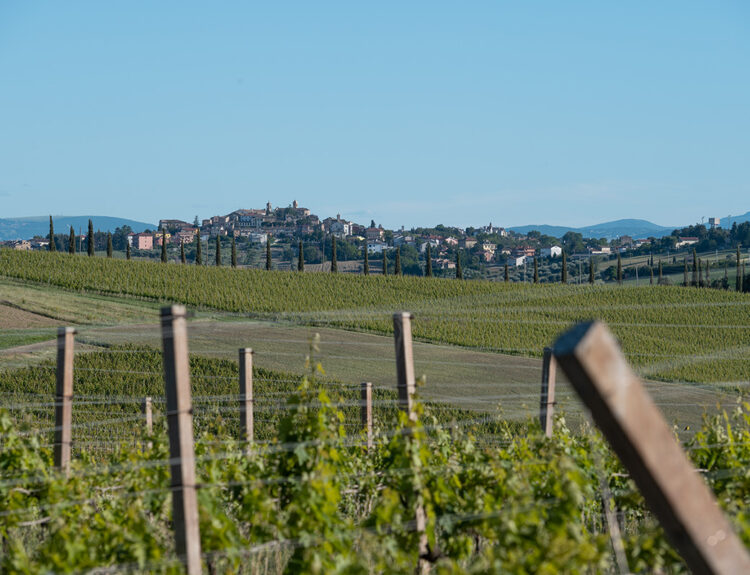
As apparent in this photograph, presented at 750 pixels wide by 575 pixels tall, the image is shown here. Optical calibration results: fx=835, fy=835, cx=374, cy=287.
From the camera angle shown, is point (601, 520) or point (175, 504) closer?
point (175, 504)

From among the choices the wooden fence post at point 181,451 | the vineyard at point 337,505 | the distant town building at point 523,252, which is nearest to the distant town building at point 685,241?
the distant town building at point 523,252

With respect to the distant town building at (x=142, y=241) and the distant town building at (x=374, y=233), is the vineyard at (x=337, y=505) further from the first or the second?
the distant town building at (x=374, y=233)

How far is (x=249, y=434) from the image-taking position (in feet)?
19.3

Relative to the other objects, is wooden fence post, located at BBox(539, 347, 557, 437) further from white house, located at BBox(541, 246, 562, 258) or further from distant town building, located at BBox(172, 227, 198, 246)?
distant town building, located at BBox(172, 227, 198, 246)

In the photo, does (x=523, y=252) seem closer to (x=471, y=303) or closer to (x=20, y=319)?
(x=471, y=303)

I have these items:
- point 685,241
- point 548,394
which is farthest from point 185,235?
point 548,394

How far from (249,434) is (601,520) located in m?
2.78

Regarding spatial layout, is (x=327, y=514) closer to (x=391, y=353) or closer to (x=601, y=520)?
(x=601, y=520)

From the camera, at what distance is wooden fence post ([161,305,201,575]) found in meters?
3.04

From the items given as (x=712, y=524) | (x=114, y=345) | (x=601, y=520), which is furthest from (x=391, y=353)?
(x=712, y=524)

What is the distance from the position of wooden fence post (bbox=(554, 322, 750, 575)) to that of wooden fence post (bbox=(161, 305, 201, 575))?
5.61 feet

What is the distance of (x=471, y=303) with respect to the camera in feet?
147

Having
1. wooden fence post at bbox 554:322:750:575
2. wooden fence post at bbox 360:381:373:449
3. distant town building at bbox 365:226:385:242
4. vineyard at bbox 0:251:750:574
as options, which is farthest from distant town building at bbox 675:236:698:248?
wooden fence post at bbox 554:322:750:575

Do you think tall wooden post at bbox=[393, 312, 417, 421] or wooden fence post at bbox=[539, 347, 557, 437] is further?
wooden fence post at bbox=[539, 347, 557, 437]
